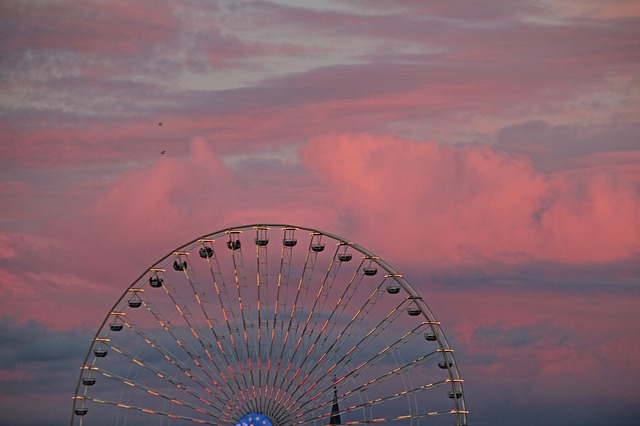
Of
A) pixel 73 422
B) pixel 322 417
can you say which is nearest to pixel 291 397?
pixel 322 417

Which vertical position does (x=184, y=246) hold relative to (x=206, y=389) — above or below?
above

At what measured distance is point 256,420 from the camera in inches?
3182

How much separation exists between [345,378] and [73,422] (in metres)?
19.6

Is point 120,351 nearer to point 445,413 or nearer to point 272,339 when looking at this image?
point 272,339

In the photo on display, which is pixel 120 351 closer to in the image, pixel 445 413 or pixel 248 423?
pixel 248 423

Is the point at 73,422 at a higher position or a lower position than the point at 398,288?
lower

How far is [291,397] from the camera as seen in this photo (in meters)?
80.7

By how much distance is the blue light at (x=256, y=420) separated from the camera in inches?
3177

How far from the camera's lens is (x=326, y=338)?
8181cm

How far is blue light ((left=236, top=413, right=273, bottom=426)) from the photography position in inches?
3177

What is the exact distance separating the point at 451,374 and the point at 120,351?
22614mm

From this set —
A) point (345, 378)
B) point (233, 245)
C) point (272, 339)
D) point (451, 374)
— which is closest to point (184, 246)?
point (233, 245)

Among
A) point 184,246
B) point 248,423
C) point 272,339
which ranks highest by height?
point 184,246

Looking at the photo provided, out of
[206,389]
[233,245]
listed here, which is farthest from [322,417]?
[233,245]
